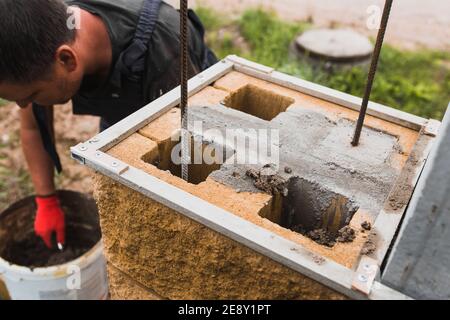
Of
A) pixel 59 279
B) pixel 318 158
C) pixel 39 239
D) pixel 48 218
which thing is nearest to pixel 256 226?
pixel 318 158

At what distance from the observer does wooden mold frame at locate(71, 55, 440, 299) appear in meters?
1.11

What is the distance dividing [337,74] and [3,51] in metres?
3.84

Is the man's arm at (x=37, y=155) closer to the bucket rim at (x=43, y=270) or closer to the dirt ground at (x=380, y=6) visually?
the bucket rim at (x=43, y=270)

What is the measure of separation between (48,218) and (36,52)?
4.08ft

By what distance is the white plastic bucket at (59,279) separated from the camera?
2.29 meters

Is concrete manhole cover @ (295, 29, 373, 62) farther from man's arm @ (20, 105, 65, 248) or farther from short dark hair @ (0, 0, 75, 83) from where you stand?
short dark hair @ (0, 0, 75, 83)

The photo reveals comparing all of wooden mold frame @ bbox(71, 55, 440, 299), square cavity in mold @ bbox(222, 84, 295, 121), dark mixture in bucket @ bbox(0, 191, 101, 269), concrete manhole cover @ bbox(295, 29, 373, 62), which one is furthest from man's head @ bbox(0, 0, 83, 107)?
concrete manhole cover @ bbox(295, 29, 373, 62)

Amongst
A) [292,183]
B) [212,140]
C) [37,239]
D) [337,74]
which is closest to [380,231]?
[292,183]

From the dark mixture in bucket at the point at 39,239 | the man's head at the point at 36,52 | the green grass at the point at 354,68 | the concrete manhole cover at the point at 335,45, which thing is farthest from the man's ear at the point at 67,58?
the concrete manhole cover at the point at 335,45

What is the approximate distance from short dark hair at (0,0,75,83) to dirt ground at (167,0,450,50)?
15.6 ft

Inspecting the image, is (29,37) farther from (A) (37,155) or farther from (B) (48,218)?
(B) (48,218)

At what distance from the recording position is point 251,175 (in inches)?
55.9

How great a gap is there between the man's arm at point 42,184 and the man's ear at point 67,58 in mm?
726
